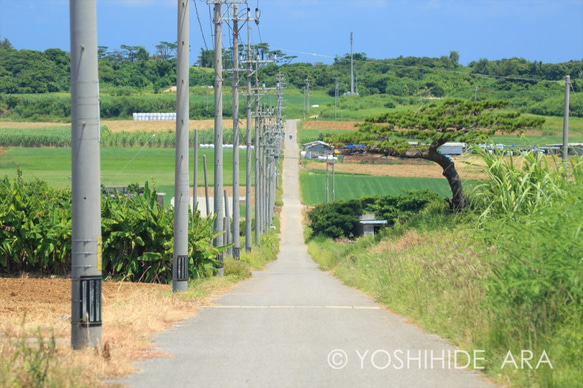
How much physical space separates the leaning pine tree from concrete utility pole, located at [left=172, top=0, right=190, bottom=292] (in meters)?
13.2

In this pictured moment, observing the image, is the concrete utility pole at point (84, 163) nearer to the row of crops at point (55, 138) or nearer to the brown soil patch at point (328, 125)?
the row of crops at point (55, 138)

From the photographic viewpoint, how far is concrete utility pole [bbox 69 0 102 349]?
9609 millimetres

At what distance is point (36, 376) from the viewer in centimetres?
708

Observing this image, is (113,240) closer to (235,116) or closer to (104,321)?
(104,321)

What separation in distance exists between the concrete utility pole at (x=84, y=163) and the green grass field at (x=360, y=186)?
7837 cm

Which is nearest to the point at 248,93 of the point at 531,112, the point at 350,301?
the point at 350,301

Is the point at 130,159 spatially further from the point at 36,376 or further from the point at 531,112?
the point at 36,376

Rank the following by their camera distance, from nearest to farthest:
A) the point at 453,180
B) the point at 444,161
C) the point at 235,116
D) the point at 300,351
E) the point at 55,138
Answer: the point at 300,351 < the point at 453,180 < the point at 444,161 < the point at 235,116 < the point at 55,138

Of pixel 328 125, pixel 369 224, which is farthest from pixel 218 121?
pixel 328 125

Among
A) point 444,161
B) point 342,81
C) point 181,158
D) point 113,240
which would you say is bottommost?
point 113,240

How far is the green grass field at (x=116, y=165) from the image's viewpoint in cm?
7094

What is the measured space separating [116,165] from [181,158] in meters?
67.1

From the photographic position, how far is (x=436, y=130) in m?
31.0

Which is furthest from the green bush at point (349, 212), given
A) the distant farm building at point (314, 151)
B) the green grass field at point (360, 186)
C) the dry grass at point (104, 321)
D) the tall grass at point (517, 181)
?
the dry grass at point (104, 321)
